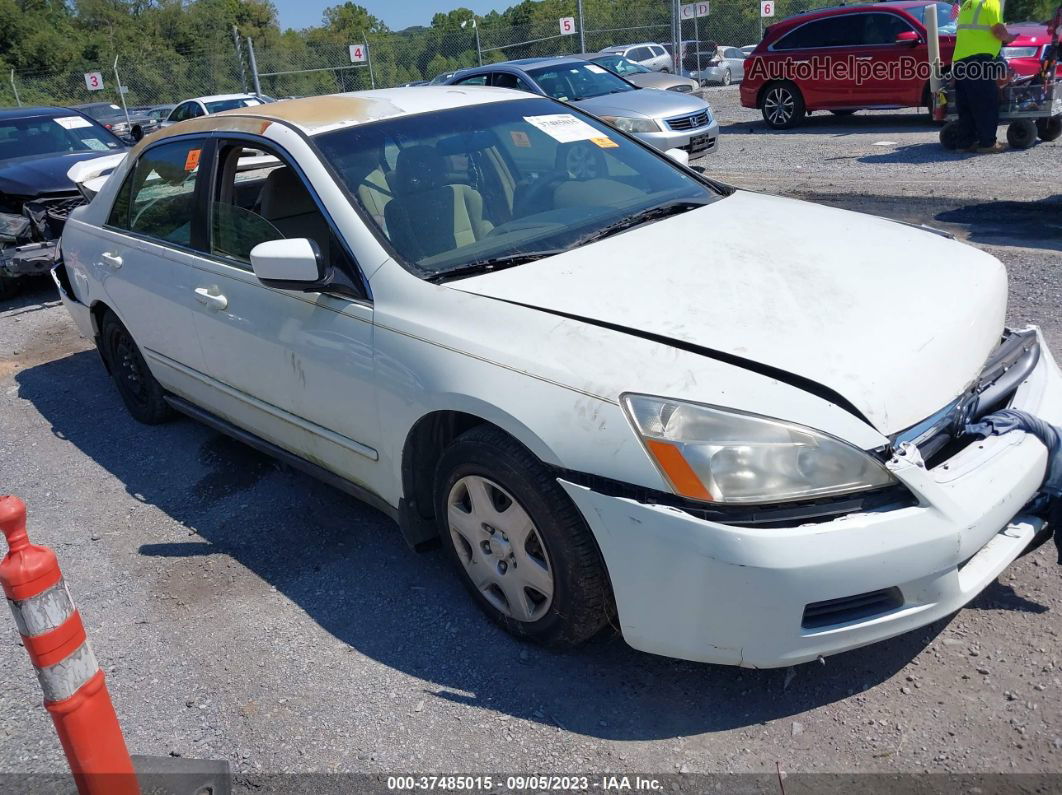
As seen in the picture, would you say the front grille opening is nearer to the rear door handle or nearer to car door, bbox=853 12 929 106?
the rear door handle

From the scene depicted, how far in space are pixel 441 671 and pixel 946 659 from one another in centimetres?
159

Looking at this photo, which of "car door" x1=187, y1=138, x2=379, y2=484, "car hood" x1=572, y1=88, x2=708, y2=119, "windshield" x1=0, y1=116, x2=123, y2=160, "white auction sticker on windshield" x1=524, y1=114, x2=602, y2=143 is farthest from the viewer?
"car hood" x1=572, y1=88, x2=708, y2=119

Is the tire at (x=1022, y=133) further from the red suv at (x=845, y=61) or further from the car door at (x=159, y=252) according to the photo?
the car door at (x=159, y=252)

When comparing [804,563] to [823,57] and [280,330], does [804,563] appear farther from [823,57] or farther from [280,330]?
[823,57]

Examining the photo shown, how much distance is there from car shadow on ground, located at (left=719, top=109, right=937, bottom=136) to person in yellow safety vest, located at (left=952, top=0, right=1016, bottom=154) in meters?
2.61

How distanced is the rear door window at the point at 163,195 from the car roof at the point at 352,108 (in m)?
0.15

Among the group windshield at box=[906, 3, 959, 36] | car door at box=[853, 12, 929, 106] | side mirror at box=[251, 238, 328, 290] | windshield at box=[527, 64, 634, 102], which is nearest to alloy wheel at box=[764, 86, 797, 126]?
car door at box=[853, 12, 929, 106]

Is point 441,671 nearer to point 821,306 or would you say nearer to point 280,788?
point 280,788

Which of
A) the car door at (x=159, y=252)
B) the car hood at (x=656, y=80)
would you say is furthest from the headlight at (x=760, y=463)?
the car hood at (x=656, y=80)

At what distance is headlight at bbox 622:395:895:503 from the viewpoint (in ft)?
7.91

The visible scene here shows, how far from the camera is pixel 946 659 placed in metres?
2.88

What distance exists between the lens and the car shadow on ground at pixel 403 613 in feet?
9.27

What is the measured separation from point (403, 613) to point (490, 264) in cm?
131

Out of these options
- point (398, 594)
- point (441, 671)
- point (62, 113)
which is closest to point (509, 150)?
Result: point (398, 594)
